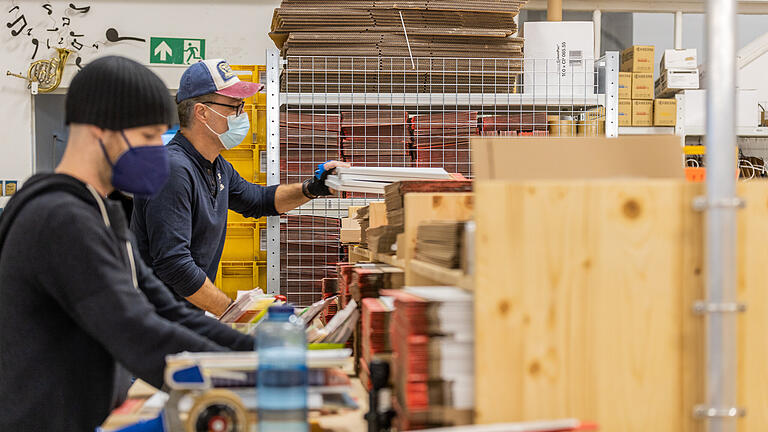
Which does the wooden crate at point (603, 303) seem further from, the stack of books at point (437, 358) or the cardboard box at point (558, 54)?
the cardboard box at point (558, 54)

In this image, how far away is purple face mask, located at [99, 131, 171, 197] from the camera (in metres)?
1.63

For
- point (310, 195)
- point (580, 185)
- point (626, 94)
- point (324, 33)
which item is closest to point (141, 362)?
point (580, 185)

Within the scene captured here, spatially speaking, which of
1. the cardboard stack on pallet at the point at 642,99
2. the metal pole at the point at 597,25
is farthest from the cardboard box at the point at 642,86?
the metal pole at the point at 597,25

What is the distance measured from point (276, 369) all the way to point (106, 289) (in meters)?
0.40

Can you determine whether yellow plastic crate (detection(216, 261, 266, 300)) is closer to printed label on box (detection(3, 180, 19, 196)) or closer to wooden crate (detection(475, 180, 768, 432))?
printed label on box (detection(3, 180, 19, 196))

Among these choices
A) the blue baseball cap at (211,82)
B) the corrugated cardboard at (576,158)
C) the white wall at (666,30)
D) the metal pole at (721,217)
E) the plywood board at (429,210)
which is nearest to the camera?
the metal pole at (721,217)

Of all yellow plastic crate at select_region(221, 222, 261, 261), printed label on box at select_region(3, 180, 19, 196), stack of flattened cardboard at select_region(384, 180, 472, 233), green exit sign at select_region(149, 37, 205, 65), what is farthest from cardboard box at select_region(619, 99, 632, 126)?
printed label on box at select_region(3, 180, 19, 196)

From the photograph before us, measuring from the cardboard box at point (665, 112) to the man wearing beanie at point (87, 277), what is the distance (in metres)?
5.22

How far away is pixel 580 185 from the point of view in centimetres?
118

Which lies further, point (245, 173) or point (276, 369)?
point (245, 173)

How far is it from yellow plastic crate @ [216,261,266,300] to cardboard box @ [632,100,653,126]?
3.45m

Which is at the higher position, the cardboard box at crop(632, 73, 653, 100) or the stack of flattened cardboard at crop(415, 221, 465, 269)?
the cardboard box at crop(632, 73, 653, 100)

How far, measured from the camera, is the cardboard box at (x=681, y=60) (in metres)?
6.24

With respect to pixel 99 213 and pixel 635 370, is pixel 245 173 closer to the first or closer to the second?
pixel 99 213
